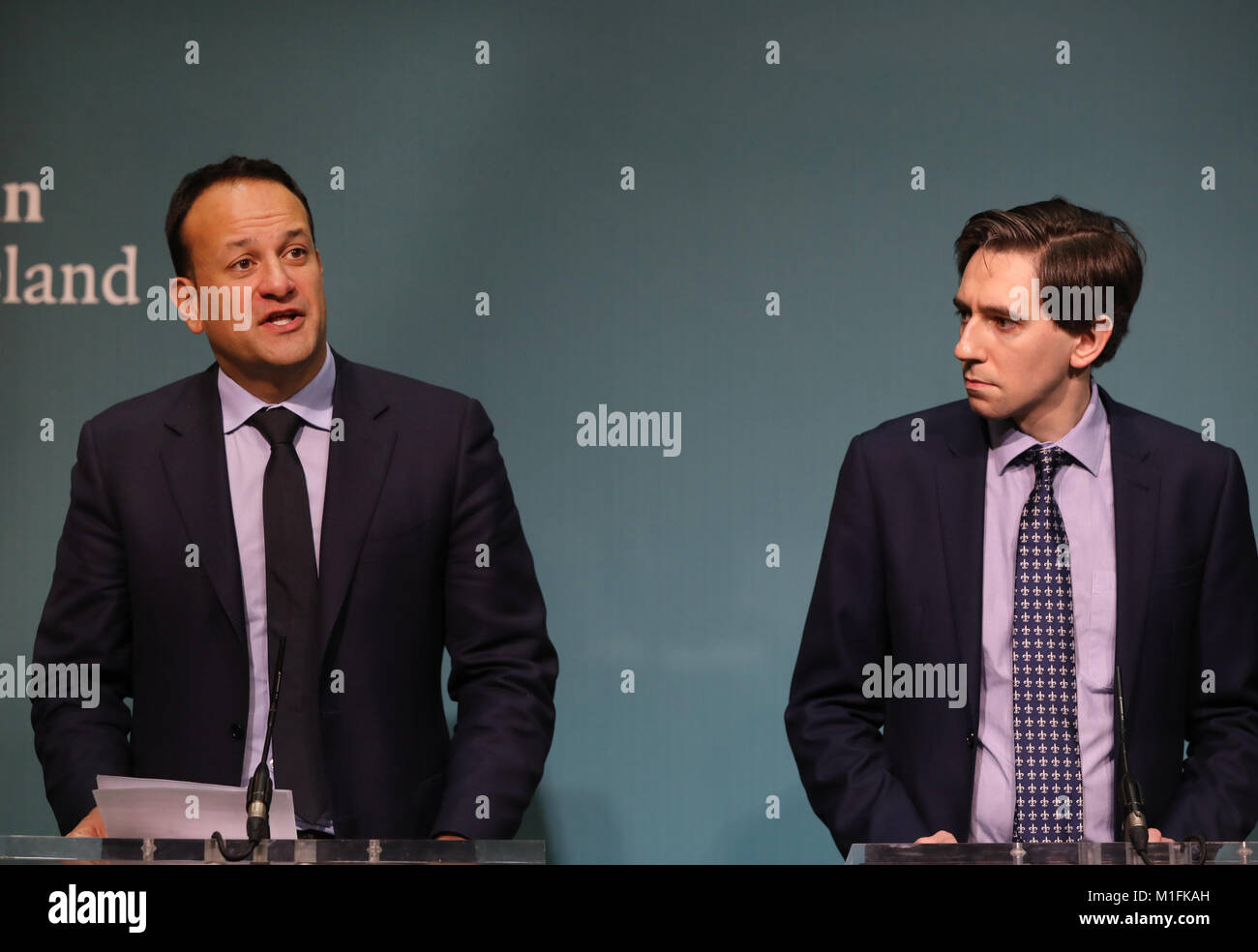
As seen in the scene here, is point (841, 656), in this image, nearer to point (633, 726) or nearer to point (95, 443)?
point (633, 726)

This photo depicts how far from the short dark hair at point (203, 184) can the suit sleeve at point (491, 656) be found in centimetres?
63

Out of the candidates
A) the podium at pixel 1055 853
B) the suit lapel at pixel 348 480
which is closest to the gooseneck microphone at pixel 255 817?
the suit lapel at pixel 348 480

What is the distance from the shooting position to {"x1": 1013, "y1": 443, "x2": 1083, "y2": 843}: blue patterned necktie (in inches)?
131

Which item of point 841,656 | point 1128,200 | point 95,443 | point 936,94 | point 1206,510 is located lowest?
point 841,656

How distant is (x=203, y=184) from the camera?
3.79 metres

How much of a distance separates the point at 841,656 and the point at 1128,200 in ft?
5.09

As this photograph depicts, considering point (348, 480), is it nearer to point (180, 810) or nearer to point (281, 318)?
point (281, 318)

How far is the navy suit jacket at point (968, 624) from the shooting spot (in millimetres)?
3406

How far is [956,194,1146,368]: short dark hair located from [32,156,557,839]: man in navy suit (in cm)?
110

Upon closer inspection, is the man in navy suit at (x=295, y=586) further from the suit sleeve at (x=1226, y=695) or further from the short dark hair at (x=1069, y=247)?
the suit sleeve at (x=1226, y=695)

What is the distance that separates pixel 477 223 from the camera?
14.5ft

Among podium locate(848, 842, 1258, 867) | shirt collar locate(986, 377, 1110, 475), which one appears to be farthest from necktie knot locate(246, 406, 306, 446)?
podium locate(848, 842, 1258, 867)

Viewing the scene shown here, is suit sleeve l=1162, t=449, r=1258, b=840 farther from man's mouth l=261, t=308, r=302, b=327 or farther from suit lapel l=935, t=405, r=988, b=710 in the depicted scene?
man's mouth l=261, t=308, r=302, b=327
